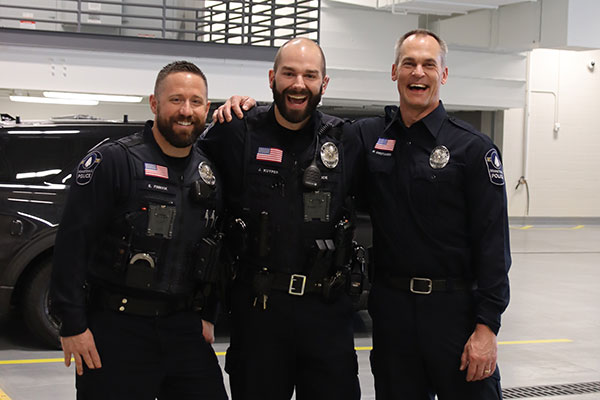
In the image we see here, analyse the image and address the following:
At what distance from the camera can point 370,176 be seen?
3516 mm

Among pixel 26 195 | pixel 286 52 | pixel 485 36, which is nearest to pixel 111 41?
pixel 26 195

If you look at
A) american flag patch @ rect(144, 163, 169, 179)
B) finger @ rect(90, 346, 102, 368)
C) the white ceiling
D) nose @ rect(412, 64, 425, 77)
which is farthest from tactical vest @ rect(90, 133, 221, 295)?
the white ceiling

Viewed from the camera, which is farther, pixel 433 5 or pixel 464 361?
pixel 433 5

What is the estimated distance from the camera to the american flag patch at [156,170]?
318 centimetres

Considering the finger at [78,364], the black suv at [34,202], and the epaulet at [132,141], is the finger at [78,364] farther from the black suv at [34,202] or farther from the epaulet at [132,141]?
the black suv at [34,202]

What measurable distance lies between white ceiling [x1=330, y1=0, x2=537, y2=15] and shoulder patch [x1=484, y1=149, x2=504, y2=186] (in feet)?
34.5

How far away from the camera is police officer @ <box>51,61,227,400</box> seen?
3090 millimetres

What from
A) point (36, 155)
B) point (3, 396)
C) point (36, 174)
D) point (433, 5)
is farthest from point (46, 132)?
point (433, 5)

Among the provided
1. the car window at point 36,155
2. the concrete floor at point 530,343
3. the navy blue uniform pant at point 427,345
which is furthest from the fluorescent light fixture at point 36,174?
the navy blue uniform pant at point 427,345

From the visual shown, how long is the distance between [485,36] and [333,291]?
12.8 m

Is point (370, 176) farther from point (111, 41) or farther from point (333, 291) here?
point (111, 41)

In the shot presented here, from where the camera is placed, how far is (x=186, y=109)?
3221 mm

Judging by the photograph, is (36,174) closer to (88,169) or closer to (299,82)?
(88,169)

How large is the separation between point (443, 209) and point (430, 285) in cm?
32
